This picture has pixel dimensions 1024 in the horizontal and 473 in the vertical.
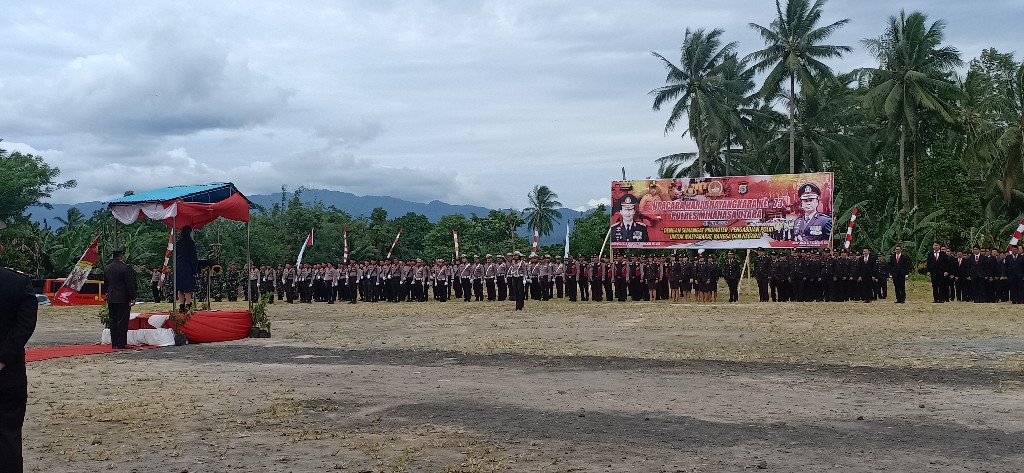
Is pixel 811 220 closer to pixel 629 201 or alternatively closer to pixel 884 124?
pixel 629 201

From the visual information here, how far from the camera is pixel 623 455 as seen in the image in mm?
7395

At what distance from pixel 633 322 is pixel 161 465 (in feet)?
47.6

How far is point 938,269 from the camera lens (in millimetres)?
27203

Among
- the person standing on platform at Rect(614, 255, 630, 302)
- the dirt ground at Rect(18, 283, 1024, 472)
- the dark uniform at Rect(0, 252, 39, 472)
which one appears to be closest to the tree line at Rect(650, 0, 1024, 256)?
the person standing on platform at Rect(614, 255, 630, 302)

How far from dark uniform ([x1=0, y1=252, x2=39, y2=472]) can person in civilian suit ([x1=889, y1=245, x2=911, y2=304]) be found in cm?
2470

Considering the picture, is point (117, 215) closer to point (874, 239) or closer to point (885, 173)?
point (874, 239)

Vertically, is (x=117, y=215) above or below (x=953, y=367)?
above

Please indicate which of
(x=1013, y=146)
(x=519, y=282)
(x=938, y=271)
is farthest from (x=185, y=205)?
(x=1013, y=146)

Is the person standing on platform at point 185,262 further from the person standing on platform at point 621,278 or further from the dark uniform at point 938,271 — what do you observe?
the dark uniform at point 938,271

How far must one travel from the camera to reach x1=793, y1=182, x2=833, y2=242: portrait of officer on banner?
28922 millimetres

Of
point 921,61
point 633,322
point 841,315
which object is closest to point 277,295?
point 633,322

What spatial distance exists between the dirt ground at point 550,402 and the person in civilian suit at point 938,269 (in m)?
9.42

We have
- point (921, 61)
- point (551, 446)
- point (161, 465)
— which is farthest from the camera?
point (921, 61)

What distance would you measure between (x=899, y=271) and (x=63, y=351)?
69.2 feet
